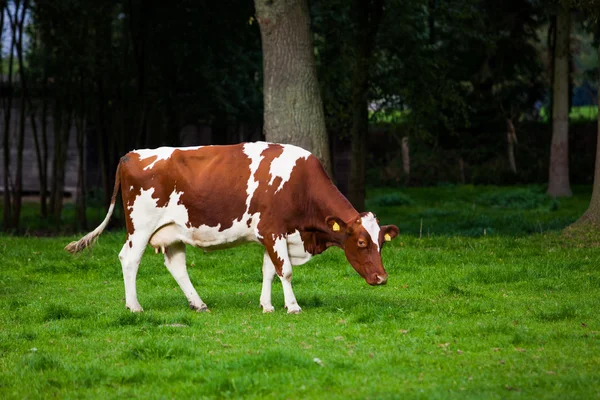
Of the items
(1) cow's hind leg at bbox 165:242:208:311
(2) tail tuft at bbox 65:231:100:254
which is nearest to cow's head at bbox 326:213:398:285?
(1) cow's hind leg at bbox 165:242:208:311

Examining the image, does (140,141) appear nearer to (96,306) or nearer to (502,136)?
(96,306)

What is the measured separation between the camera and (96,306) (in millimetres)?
11016

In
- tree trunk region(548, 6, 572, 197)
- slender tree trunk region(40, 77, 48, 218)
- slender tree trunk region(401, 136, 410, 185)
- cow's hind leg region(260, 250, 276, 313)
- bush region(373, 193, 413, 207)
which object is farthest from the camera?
slender tree trunk region(401, 136, 410, 185)

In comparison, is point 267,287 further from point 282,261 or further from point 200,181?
point 200,181

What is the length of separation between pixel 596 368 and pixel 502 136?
29441 mm

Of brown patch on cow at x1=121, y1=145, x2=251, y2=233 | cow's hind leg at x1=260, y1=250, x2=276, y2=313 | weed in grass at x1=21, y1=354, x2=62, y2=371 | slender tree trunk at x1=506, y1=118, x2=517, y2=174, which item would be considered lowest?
weed in grass at x1=21, y1=354, x2=62, y2=371

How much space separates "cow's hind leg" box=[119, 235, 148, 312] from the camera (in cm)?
1065

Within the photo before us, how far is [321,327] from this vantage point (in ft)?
30.6

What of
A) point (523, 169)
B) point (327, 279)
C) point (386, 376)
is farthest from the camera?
point (523, 169)

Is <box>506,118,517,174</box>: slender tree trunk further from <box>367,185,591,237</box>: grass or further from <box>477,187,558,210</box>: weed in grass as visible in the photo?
<box>477,187,558,210</box>: weed in grass

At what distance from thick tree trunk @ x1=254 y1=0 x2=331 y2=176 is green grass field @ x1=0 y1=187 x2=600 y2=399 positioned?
2.07m

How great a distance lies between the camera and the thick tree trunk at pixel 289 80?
53.2 ft

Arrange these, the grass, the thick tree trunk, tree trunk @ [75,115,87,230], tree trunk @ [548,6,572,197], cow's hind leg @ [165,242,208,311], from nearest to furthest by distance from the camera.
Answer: cow's hind leg @ [165,242,208,311] → the thick tree trunk → the grass → tree trunk @ [75,115,87,230] → tree trunk @ [548,6,572,197]

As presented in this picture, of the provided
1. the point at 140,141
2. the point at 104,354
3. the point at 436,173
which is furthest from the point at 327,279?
the point at 436,173
